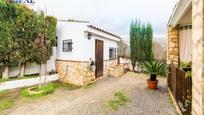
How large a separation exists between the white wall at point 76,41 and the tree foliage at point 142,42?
535cm

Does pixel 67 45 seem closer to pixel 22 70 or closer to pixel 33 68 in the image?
pixel 33 68

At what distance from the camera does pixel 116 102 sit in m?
7.52

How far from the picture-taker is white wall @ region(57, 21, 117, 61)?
450 inches

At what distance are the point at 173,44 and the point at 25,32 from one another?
23.3ft

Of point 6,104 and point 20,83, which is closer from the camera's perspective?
point 6,104

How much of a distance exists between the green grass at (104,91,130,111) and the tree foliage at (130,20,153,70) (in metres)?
9.20

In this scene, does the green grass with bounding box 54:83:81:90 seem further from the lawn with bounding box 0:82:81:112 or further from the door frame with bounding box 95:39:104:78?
the door frame with bounding box 95:39:104:78

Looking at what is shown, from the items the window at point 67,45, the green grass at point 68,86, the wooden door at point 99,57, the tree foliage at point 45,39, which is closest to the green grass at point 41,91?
the green grass at point 68,86

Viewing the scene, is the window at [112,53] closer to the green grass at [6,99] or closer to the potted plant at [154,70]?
the potted plant at [154,70]

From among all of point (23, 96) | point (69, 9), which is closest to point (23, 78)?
point (23, 96)

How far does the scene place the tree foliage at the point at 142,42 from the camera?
17188 millimetres

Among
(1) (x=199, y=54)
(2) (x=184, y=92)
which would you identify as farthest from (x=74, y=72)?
(1) (x=199, y=54)

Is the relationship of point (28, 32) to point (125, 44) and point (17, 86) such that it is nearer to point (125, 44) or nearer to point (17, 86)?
point (17, 86)

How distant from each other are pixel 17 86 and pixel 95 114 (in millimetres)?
5213
